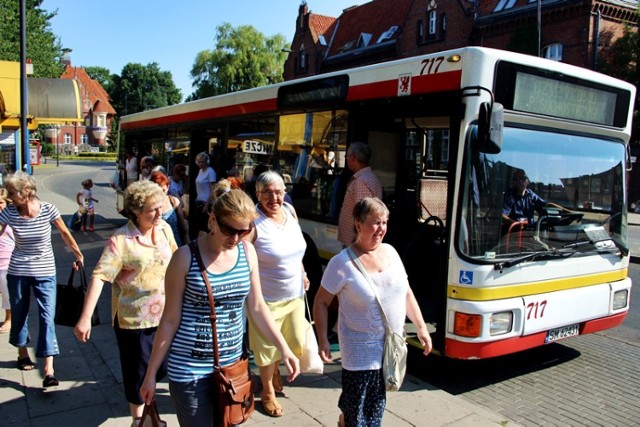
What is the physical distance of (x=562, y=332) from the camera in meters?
4.89

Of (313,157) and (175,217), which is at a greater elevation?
(313,157)

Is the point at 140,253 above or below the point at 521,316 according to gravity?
above

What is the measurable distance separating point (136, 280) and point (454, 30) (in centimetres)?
3560

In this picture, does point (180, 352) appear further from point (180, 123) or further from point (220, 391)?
point (180, 123)

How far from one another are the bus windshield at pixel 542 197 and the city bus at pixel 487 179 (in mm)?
11

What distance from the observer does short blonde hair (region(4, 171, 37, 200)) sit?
4.38m

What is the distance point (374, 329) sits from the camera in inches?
119

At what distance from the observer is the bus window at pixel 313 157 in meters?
6.14

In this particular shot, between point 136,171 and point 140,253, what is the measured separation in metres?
11.4

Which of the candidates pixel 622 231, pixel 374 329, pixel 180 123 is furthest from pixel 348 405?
pixel 180 123

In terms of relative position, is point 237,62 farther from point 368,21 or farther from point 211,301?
point 211,301

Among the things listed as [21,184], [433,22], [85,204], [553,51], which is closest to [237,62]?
[433,22]

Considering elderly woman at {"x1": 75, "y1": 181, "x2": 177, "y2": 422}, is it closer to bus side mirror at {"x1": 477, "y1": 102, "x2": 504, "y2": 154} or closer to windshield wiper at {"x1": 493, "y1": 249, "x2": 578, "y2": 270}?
bus side mirror at {"x1": 477, "y1": 102, "x2": 504, "y2": 154}

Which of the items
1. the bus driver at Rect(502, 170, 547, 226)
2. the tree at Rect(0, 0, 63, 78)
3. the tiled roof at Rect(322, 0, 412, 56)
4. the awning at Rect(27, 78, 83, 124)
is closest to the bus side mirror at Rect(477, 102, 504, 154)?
the bus driver at Rect(502, 170, 547, 226)
